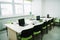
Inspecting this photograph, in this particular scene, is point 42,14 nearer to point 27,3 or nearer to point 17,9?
point 27,3

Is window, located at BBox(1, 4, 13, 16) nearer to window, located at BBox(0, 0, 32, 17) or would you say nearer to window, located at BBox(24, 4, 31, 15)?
window, located at BBox(0, 0, 32, 17)

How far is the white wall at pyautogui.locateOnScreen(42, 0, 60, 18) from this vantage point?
18.6 ft

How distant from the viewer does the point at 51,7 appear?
5.95 metres

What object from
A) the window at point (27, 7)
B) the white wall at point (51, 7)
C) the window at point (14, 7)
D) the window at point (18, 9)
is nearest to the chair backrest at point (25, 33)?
the window at point (14, 7)

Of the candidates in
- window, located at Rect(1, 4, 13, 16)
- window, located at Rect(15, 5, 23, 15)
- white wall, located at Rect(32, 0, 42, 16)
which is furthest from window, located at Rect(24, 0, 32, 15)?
window, located at Rect(1, 4, 13, 16)

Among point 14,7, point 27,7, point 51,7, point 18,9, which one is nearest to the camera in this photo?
point 14,7

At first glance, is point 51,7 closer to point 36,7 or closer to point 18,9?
point 36,7

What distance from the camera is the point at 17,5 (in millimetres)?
5492

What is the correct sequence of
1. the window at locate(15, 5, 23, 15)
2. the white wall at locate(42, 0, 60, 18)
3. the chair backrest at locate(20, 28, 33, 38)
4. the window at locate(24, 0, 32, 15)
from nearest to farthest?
the chair backrest at locate(20, 28, 33, 38)
the window at locate(15, 5, 23, 15)
the white wall at locate(42, 0, 60, 18)
the window at locate(24, 0, 32, 15)

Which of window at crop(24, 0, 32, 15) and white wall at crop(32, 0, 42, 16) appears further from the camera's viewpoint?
white wall at crop(32, 0, 42, 16)

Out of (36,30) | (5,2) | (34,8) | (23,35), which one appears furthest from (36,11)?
(23,35)

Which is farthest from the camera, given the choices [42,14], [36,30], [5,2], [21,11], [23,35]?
[42,14]

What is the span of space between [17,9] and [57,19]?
3162 millimetres

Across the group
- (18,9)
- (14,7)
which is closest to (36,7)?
(18,9)
